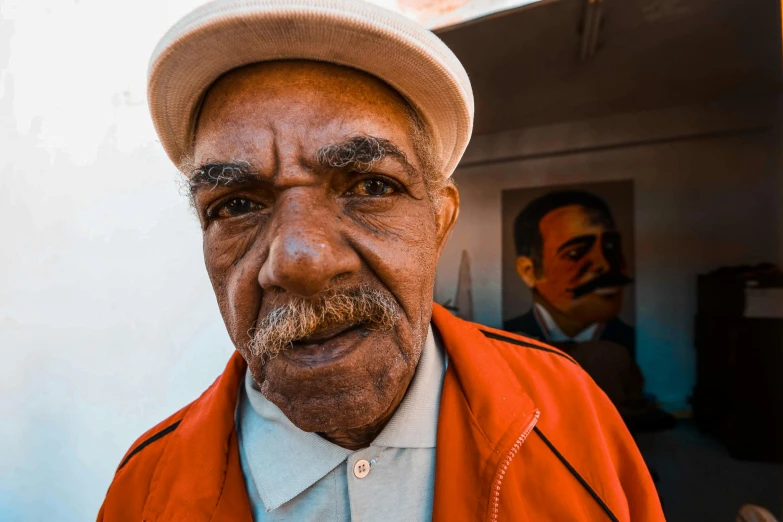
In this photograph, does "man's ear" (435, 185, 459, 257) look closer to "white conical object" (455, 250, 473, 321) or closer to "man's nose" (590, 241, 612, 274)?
"white conical object" (455, 250, 473, 321)

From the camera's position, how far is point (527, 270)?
7.50 ft

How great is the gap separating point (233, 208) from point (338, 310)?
39 centimetres

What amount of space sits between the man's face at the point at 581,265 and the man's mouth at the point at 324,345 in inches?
69.2

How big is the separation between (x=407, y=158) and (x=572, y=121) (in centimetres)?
176

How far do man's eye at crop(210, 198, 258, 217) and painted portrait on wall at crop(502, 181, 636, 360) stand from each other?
1777 mm

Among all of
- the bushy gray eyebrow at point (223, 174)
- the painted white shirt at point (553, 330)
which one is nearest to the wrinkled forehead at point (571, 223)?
the painted white shirt at point (553, 330)

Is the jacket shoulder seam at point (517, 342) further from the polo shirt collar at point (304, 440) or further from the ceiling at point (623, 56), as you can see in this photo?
the ceiling at point (623, 56)

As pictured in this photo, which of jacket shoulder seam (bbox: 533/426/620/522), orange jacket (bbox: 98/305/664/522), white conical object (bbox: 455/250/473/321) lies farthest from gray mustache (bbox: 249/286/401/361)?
white conical object (bbox: 455/250/473/321)

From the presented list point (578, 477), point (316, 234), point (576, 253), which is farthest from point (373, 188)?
point (576, 253)

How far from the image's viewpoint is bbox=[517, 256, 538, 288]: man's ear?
7.44ft

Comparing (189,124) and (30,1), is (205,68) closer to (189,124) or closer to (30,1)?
(189,124)

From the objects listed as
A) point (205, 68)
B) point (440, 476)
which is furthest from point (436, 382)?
point (205, 68)

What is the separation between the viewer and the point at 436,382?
103cm

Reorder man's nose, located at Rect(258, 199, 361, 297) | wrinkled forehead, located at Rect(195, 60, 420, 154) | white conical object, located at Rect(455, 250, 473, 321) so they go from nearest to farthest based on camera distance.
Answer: man's nose, located at Rect(258, 199, 361, 297), wrinkled forehead, located at Rect(195, 60, 420, 154), white conical object, located at Rect(455, 250, 473, 321)
